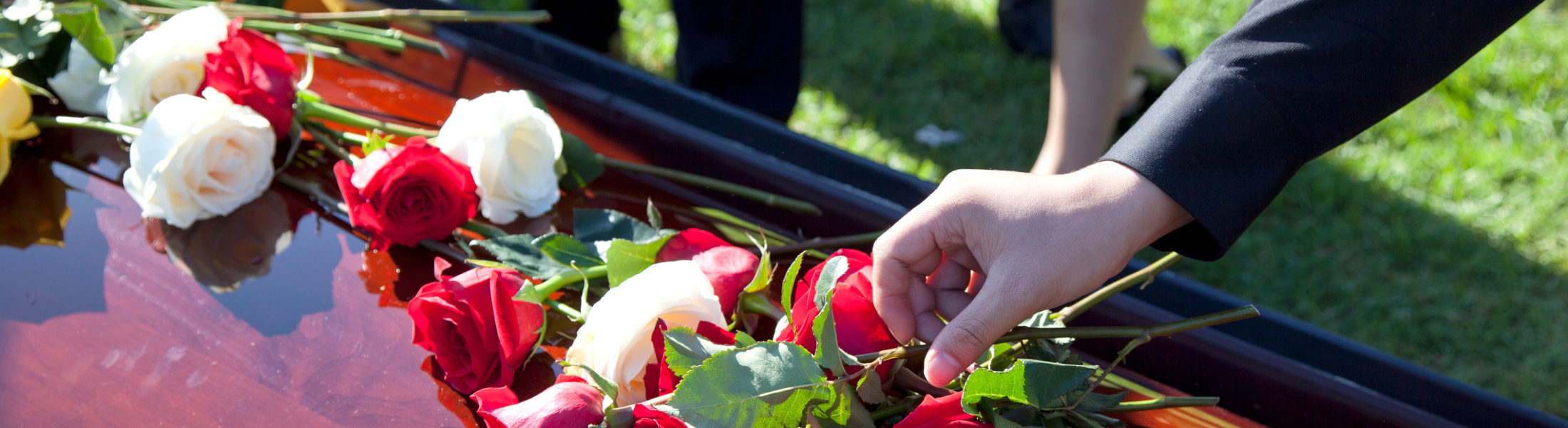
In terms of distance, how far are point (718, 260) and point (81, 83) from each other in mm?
841

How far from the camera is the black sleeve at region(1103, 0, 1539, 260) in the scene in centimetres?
63

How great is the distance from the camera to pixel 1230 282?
5.47 feet

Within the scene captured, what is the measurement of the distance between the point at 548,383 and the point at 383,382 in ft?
0.46

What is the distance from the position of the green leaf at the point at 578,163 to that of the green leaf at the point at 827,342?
1.56 ft

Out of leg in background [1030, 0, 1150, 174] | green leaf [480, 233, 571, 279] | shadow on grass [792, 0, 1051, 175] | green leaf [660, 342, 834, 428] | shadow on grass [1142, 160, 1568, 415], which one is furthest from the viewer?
shadow on grass [792, 0, 1051, 175]

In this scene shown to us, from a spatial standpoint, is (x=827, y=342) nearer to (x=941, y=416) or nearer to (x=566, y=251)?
(x=941, y=416)

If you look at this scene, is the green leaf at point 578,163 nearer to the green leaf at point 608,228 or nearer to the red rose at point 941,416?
the green leaf at point 608,228

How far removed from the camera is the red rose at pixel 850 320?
61cm

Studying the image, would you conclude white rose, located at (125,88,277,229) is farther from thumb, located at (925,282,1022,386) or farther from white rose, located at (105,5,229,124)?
thumb, located at (925,282,1022,386)

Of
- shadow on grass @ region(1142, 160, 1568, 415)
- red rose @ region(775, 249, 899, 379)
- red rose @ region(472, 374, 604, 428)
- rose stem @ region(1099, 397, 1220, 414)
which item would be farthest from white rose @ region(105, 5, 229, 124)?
shadow on grass @ region(1142, 160, 1568, 415)

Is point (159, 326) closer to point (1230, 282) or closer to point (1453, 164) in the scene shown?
point (1230, 282)

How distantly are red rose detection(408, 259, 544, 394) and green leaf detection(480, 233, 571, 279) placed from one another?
5 cm

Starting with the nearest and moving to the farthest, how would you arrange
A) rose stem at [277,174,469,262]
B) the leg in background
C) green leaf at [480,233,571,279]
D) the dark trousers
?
green leaf at [480,233,571,279] → rose stem at [277,174,469,262] → the leg in background → the dark trousers

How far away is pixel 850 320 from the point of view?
0.63 meters
